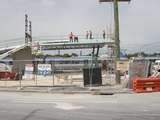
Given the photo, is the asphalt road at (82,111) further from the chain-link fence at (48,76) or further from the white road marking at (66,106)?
the chain-link fence at (48,76)

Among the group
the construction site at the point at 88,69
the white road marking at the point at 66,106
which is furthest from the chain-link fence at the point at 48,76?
the white road marking at the point at 66,106

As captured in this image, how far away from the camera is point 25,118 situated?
1662 cm

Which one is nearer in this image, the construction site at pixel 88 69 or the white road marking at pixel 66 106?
the white road marking at pixel 66 106

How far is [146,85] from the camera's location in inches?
1196

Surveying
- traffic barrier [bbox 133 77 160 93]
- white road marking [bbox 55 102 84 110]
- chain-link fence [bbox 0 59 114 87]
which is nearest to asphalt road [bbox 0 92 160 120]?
white road marking [bbox 55 102 84 110]

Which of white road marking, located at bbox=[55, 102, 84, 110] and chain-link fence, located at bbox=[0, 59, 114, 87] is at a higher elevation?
chain-link fence, located at bbox=[0, 59, 114, 87]

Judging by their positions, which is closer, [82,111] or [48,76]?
[82,111]

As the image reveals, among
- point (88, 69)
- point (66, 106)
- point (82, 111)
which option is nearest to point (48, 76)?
point (88, 69)

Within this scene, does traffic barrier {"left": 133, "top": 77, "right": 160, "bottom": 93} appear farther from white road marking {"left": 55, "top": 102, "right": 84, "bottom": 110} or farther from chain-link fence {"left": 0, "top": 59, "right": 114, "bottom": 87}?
white road marking {"left": 55, "top": 102, "right": 84, "bottom": 110}

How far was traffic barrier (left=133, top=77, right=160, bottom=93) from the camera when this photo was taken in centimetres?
3017

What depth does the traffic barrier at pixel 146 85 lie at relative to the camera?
30172 millimetres

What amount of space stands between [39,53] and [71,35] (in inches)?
385

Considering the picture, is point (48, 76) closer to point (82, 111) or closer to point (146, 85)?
point (146, 85)

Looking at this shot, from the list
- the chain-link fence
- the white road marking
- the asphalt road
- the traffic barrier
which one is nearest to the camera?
the asphalt road
